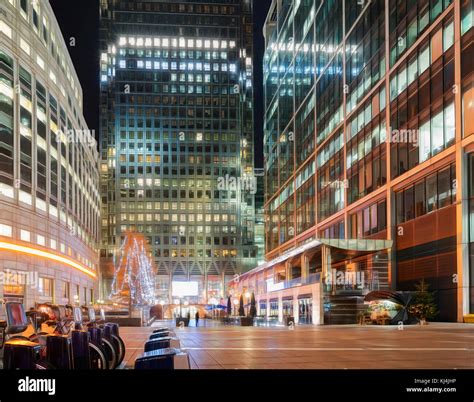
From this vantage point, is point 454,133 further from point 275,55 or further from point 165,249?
point 165,249

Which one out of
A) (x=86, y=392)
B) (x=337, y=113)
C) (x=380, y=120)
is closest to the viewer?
(x=86, y=392)

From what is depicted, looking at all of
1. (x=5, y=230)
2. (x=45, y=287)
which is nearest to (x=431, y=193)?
(x=5, y=230)

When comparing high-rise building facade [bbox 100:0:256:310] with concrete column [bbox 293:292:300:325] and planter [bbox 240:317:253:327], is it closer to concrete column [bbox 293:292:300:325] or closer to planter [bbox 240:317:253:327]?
concrete column [bbox 293:292:300:325]

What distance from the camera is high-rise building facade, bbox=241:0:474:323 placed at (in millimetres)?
38938

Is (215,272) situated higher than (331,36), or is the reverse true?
(331,36)

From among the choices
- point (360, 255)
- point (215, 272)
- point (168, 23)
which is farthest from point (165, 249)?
point (360, 255)

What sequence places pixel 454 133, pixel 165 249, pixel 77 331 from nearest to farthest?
pixel 77 331
pixel 454 133
pixel 165 249

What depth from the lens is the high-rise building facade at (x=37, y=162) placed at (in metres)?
51.0

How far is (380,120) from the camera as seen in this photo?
170 ft

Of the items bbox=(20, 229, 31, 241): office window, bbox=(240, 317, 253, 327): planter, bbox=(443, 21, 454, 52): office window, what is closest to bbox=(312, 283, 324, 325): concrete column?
bbox=(240, 317, 253, 327): planter

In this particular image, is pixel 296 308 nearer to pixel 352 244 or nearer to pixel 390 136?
pixel 352 244

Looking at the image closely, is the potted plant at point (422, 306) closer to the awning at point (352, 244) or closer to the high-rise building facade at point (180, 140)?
the awning at point (352, 244)

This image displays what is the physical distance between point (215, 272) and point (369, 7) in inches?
4254

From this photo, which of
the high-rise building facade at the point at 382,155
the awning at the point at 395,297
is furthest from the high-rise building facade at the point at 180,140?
the awning at the point at 395,297
